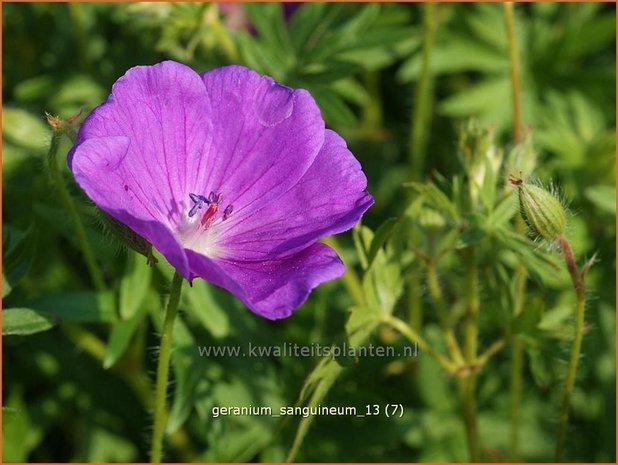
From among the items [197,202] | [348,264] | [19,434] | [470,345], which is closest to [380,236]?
[197,202]

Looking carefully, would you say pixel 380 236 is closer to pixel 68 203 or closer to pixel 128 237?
pixel 128 237

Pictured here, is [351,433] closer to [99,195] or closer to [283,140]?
[283,140]

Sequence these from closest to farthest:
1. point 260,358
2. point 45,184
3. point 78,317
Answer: point 78,317, point 260,358, point 45,184

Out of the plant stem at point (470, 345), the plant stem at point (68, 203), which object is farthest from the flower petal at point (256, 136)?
the plant stem at point (470, 345)

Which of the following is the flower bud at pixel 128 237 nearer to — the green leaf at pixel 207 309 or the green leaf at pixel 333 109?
the green leaf at pixel 207 309

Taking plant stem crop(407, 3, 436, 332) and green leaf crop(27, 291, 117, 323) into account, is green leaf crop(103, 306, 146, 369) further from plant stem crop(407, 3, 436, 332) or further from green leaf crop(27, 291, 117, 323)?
plant stem crop(407, 3, 436, 332)

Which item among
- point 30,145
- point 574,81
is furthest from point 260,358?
point 574,81
